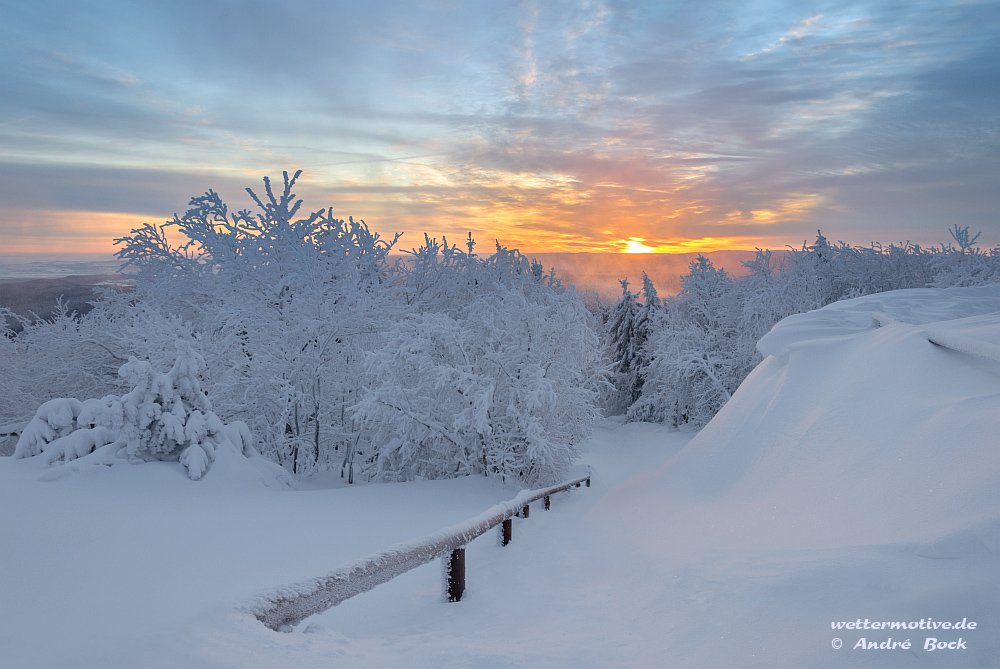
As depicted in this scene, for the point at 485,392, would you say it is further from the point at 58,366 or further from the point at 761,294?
the point at 761,294

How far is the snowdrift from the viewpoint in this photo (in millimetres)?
2514

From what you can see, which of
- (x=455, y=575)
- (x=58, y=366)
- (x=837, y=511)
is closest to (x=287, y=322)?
(x=58, y=366)

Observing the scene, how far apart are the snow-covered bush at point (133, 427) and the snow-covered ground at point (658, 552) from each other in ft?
1.21

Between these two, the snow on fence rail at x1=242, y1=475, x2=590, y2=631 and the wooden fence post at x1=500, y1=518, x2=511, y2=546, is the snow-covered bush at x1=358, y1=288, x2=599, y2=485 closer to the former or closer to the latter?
the wooden fence post at x1=500, y1=518, x2=511, y2=546

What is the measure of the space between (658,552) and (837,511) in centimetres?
156

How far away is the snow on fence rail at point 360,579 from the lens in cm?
276

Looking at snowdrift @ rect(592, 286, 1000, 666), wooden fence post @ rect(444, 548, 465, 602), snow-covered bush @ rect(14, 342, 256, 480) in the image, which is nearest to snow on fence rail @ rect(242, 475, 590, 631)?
wooden fence post @ rect(444, 548, 465, 602)

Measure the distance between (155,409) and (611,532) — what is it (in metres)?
7.19

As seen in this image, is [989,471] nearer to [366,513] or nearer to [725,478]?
[725,478]

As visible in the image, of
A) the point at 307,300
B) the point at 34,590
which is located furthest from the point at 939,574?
the point at 307,300

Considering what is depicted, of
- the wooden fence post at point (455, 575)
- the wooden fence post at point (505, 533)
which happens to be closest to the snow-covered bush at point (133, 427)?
the wooden fence post at point (505, 533)

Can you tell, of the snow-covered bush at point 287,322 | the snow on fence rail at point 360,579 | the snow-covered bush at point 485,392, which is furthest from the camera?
the snow-covered bush at point 287,322

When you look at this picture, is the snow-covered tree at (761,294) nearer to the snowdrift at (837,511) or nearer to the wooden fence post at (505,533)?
the snowdrift at (837,511)

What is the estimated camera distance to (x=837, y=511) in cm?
406
